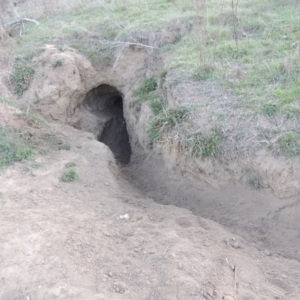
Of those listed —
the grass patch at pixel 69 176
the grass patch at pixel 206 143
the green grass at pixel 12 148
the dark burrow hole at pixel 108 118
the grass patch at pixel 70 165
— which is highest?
the grass patch at pixel 206 143

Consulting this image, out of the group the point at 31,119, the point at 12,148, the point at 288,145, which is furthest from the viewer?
the point at 31,119

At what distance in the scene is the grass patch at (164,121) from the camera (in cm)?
574

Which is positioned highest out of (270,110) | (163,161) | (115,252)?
(270,110)

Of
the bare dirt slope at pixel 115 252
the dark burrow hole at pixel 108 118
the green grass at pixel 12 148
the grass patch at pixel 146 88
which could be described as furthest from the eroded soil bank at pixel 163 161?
the green grass at pixel 12 148

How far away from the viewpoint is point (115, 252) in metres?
3.99

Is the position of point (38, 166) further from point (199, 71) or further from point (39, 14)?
point (39, 14)

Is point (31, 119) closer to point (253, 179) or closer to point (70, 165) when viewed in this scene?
point (70, 165)

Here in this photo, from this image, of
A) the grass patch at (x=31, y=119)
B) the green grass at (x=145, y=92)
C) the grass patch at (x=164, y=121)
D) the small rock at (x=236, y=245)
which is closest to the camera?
the small rock at (x=236, y=245)

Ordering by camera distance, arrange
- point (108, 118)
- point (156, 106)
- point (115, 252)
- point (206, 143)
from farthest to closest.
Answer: point (108, 118) < point (156, 106) < point (206, 143) < point (115, 252)

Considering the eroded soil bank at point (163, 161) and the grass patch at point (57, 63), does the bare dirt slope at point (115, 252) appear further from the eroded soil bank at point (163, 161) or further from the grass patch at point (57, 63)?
the grass patch at point (57, 63)

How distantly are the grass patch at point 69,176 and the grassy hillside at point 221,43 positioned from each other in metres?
1.78

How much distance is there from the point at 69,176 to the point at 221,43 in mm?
3098

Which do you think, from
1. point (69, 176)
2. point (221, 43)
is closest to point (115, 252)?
point (69, 176)

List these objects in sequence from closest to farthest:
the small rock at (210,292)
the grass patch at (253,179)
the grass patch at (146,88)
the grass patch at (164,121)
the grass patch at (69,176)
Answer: the small rock at (210,292)
the grass patch at (253,179)
the grass patch at (69,176)
the grass patch at (164,121)
the grass patch at (146,88)
